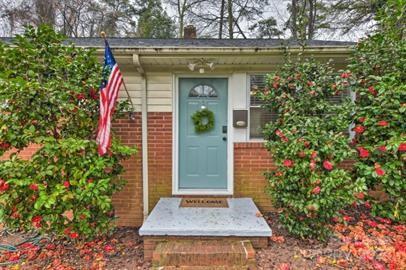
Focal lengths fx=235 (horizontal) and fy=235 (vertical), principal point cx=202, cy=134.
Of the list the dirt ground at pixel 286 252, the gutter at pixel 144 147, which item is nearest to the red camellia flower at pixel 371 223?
the dirt ground at pixel 286 252

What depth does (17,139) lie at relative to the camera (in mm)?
2459

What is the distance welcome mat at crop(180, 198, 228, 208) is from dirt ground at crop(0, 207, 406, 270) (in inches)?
30.9

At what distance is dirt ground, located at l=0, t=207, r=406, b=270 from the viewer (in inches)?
97.1

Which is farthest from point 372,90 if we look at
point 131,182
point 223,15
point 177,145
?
point 223,15

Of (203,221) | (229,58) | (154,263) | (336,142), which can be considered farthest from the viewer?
(229,58)

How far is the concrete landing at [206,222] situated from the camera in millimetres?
2643

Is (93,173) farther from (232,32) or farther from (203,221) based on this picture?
(232,32)

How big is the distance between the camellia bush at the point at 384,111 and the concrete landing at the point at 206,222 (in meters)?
1.48

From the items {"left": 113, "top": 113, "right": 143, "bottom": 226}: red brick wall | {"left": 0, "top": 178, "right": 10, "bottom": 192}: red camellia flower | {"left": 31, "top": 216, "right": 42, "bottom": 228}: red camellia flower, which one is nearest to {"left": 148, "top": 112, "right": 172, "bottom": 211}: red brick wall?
{"left": 113, "top": 113, "right": 143, "bottom": 226}: red brick wall

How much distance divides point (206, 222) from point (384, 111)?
254 centimetres

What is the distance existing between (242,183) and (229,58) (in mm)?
1911

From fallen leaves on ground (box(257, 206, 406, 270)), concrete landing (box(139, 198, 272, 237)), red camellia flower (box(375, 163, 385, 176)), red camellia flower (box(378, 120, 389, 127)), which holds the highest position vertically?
red camellia flower (box(378, 120, 389, 127))

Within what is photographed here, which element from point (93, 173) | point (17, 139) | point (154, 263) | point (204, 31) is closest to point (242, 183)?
point (154, 263)

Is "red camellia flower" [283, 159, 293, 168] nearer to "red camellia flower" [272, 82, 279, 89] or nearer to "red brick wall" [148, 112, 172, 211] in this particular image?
"red camellia flower" [272, 82, 279, 89]
